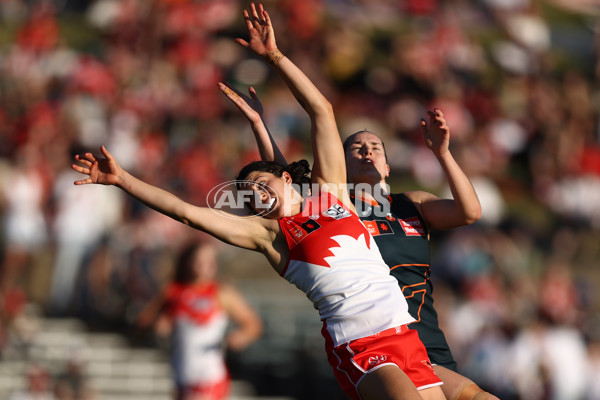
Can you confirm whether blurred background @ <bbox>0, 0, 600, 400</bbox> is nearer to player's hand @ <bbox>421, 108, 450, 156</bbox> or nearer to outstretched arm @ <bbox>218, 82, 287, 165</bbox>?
outstretched arm @ <bbox>218, 82, 287, 165</bbox>

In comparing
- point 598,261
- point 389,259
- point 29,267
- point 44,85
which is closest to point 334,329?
point 389,259

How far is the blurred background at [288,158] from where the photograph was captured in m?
Result: 9.67

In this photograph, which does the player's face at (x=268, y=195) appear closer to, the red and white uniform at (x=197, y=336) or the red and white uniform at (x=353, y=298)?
the red and white uniform at (x=353, y=298)

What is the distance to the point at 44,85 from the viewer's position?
12.8 meters

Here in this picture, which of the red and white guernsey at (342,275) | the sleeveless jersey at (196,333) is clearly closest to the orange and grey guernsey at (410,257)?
the red and white guernsey at (342,275)

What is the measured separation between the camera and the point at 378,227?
14.9 feet

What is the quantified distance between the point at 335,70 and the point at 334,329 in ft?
35.3

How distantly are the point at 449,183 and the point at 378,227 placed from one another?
1.52 ft

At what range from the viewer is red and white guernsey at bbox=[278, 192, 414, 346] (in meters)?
4.02

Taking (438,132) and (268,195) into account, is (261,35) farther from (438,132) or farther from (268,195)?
(438,132)

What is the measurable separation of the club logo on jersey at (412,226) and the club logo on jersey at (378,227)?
10cm

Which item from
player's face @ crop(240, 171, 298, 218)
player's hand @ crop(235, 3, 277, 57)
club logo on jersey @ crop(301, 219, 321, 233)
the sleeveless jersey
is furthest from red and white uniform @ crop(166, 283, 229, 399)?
player's hand @ crop(235, 3, 277, 57)

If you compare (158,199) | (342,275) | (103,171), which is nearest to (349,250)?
(342,275)

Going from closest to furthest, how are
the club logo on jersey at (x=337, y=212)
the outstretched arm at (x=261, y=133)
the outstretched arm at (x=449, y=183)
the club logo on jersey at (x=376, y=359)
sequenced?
the club logo on jersey at (x=376, y=359)
the club logo on jersey at (x=337, y=212)
the outstretched arm at (x=449, y=183)
the outstretched arm at (x=261, y=133)
